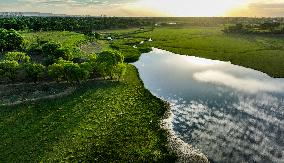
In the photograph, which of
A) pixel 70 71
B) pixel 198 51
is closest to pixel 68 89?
pixel 70 71

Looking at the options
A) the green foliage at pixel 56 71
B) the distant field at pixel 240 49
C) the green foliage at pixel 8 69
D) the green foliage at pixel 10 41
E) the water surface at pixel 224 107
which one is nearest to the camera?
the water surface at pixel 224 107

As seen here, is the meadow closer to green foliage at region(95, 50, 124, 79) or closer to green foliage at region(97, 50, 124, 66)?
green foliage at region(95, 50, 124, 79)

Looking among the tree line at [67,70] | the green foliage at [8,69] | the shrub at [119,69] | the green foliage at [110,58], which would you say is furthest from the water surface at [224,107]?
the green foliage at [8,69]

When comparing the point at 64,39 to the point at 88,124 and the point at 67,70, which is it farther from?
the point at 88,124

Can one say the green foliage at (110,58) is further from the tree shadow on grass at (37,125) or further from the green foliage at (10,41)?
the green foliage at (10,41)

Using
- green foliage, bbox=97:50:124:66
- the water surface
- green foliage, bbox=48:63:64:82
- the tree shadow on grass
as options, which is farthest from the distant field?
the tree shadow on grass

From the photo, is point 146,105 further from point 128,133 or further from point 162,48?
point 162,48

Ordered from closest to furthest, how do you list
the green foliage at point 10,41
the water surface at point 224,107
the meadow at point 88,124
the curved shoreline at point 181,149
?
the curved shoreline at point 181,149 → the meadow at point 88,124 → the water surface at point 224,107 → the green foliage at point 10,41
